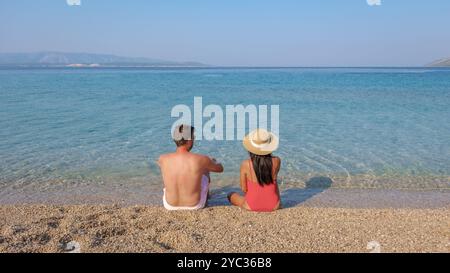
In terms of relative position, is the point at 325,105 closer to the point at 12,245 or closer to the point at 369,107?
the point at 369,107

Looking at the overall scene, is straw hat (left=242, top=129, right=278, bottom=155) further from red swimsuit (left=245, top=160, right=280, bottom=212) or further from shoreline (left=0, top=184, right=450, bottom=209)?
shoreline (left=0, top=184, right=450, bottom=209)

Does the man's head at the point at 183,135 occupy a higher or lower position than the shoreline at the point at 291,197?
higher

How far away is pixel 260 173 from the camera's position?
5633 millimetres

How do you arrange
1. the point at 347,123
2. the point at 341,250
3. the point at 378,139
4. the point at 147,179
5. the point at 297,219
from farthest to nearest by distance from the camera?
the point at 347,123
the point at 378,139
the point at 147,179
the point at 297,219
the point at 341,250

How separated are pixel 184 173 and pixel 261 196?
1.09 meters

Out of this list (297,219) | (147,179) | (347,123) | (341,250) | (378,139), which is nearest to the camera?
(341,250)

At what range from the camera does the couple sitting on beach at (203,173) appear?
5.62m

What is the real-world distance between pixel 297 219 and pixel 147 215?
1.93m

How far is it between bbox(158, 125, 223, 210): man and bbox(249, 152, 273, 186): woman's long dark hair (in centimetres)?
63

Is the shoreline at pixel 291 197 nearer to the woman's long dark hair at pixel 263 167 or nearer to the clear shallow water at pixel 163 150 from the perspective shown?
the clear shallow water at pixel 163 150

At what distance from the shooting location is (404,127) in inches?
509

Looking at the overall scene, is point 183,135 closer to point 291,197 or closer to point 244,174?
point 244,174

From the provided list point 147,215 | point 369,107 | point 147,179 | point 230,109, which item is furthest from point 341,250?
point 369,107

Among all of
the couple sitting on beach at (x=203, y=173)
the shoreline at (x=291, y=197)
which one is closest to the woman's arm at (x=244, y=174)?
the couple sitting on beach at (x=203, y=173)
